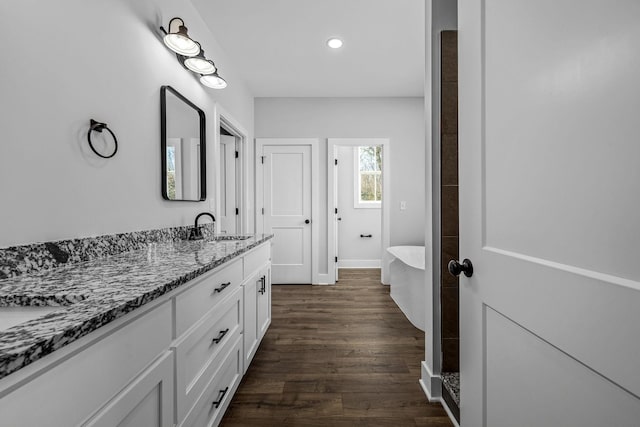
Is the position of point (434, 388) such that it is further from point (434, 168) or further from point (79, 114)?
point (79, 114)

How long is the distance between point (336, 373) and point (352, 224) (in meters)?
3.72

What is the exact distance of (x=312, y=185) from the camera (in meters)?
4.23

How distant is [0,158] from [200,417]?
1.14m

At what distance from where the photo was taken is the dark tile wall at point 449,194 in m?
1.65

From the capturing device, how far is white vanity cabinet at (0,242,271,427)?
49 centimetres

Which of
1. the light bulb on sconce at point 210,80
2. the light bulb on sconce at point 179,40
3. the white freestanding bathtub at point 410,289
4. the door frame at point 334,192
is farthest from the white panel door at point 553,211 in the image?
the door frame at point 334,192

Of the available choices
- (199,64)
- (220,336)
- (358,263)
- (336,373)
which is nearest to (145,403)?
(220,336)

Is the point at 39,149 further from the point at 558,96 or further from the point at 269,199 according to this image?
the point at 269,199

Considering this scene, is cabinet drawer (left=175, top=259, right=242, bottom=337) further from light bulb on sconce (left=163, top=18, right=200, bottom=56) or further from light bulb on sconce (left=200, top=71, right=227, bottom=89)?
light bulb on sconce (left=200, top=71, right=227, bottom=89)

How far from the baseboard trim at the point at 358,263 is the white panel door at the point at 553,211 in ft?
14.5

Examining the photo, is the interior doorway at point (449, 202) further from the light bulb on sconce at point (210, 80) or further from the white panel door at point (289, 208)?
the white panel door at point (289, 208)

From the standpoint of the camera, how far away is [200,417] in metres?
1.16

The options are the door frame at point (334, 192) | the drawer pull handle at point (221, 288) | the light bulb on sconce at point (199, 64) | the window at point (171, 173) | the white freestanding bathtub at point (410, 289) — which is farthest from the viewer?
the door frame at point (334, 192)

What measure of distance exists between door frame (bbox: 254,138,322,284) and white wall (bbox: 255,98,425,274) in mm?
72
